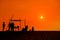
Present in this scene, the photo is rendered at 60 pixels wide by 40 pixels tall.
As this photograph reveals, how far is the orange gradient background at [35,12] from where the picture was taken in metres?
2.52

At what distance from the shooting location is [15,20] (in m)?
2.50

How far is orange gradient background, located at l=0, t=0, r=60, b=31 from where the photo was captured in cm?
252

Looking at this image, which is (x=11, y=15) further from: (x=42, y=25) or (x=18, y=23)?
(x=42, y=25)

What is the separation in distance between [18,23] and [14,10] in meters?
0.30
